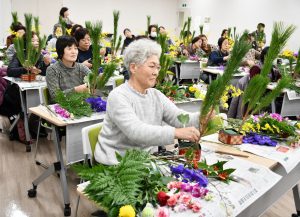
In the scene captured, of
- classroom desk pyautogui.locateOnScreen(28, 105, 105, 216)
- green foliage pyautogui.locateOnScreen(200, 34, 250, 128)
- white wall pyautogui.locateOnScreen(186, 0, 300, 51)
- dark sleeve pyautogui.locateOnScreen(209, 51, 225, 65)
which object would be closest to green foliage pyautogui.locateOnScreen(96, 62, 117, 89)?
classroom desk pyautogui.locateOnScreen(28, 105, 105, 216)

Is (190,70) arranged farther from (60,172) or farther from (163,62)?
(60,172)

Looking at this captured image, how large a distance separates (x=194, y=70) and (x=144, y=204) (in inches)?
214

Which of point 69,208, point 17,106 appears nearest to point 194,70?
point 17,106

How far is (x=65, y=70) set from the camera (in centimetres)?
325

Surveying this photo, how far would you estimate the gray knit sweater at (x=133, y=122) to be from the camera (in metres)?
1.69

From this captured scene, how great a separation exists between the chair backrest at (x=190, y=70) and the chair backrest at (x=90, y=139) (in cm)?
453

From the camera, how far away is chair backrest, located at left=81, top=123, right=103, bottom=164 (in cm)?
198

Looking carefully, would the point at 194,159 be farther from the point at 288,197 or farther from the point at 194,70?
the point at 194,70

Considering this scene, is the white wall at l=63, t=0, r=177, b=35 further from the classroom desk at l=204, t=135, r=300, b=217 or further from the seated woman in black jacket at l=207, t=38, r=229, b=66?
the classroom desk at l=204, t=135, r=300, b=217

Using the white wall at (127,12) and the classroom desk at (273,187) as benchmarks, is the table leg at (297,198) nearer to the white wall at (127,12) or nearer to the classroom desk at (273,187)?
the classroom desk at (273,187)

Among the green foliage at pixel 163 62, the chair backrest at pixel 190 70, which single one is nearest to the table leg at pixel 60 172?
the green foliage at pixel 163 62

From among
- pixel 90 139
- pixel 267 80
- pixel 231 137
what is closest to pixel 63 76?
pixel 90 139

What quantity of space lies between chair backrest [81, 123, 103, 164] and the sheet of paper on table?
2.90 ft

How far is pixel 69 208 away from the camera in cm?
254
